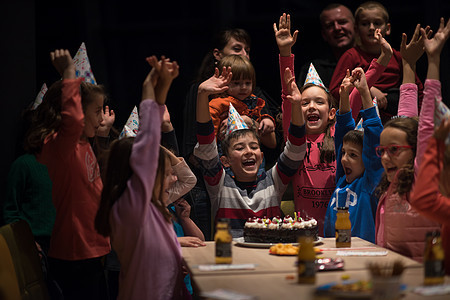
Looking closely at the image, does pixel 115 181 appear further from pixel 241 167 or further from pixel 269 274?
pixel 241 167

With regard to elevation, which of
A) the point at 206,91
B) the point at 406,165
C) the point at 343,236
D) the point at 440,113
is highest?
the point at 206,91

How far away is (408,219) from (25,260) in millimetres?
1926

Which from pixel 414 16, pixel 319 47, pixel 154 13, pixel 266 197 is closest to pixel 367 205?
pixel 266 197

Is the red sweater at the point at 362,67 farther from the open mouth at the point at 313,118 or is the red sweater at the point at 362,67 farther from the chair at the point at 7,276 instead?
the chair at the point at 7,276

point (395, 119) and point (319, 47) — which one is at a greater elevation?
point (319, 47)

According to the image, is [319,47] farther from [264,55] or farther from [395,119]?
[395,119]

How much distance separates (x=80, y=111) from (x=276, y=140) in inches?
81.5

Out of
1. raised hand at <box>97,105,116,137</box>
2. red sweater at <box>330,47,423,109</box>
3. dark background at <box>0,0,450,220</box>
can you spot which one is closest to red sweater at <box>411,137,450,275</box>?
red sweater at <box>330,47,423,109</box>

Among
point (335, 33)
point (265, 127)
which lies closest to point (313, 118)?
point (265, 127)

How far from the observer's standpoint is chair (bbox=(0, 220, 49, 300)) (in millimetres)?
3095

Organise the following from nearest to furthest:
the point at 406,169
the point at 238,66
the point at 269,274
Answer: the point at 269,274
the point at 406,169
the point at 238,66

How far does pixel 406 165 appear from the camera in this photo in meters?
3.13

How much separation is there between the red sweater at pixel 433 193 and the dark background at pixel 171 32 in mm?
2989

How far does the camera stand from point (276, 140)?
4957 mm
